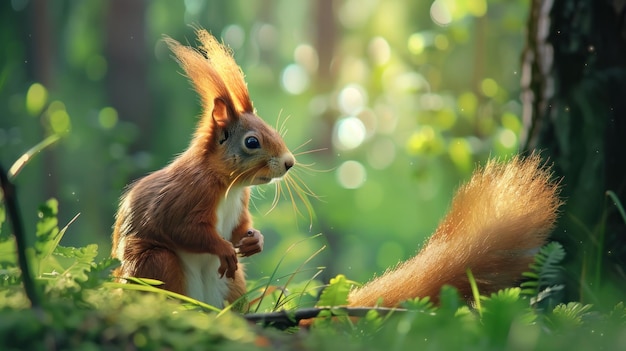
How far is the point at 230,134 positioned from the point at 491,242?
76 cm

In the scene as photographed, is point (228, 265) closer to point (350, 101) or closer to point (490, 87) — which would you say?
point (490, 87)

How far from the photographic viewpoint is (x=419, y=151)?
4.00m

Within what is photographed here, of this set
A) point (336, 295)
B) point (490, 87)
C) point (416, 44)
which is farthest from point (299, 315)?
point (490, 87)

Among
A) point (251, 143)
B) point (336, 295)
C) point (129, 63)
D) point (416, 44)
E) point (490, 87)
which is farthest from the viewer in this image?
point (129, 63)

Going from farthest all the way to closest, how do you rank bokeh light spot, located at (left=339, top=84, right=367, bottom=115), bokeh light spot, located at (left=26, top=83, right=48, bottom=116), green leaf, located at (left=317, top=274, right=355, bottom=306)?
bokeh light spot, located at (left=339, top=84, right=367, bottom=115) → bokeh light spot, located at (left=26, top=83, right=48, bottom=116) → green leaf, located at (left=317, top=274, right=355, bottom=306)

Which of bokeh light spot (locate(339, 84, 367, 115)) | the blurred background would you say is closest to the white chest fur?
the blurred background

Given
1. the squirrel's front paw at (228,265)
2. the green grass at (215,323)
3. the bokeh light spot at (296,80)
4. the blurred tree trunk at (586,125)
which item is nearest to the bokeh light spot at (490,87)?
the blurred tree trunk at (586,125)

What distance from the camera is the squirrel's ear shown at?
205 centimetres

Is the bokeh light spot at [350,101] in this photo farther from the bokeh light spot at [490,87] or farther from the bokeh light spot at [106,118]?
the bokeh light spot at [106,118]

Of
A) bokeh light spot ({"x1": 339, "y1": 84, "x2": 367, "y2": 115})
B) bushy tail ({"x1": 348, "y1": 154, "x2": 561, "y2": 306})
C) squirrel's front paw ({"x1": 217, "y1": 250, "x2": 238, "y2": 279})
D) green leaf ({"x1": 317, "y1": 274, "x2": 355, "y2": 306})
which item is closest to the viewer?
green leaf ({"x1": 317, "y1": 274, "x2": 355, "y2": 306})

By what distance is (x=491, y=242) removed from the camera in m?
1.72

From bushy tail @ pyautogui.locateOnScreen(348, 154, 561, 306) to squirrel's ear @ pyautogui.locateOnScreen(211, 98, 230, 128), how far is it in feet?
2.02

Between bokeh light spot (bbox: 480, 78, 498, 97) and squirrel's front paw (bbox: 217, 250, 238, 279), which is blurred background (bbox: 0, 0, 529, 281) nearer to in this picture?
bokeh light spot (bbox: 480, 78, 498, 97)

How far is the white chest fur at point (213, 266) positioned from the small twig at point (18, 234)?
81 cm
